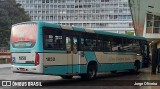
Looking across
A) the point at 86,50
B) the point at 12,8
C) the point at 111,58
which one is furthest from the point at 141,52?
the point at 12,8

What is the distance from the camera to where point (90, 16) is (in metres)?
138

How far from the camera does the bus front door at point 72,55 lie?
15867 mm

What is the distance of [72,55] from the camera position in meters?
16.2

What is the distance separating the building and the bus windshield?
118 meters

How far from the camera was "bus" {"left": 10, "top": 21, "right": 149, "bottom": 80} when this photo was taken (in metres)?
14.5

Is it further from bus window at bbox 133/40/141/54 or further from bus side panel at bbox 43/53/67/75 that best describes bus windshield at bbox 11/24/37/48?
bus window at bbox 133/40/141/54

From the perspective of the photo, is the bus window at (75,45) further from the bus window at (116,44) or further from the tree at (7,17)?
the tree at (7,17)

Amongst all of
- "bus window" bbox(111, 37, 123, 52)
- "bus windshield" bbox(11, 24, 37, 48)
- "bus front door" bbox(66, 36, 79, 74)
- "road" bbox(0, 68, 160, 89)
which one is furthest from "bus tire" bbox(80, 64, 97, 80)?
"bus windshield" bbox(11, 24, 37, 48)

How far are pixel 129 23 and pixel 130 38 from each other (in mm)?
111342

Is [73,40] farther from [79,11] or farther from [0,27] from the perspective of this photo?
[79,11]

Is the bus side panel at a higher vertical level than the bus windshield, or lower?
lower

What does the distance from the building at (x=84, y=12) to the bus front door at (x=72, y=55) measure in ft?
383

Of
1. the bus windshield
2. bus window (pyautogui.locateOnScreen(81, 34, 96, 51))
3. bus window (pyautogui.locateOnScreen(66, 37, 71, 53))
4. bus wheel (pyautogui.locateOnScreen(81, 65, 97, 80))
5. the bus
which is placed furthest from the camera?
bus wheel (pyautogui.locateOnScreen(81, 65, 97, 80))

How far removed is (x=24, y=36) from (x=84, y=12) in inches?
4970
